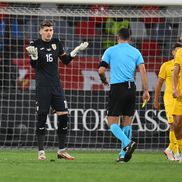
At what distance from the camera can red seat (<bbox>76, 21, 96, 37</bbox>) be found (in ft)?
58.0

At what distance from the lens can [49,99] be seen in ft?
43.1

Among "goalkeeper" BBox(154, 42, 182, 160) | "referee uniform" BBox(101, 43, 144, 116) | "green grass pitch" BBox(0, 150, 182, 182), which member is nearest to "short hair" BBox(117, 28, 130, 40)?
"referee uniform" BBox(101, 43, 144, 116)

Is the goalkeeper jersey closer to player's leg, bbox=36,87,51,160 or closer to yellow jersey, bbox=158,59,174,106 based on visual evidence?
player's leg, bbox=36,87,51,160

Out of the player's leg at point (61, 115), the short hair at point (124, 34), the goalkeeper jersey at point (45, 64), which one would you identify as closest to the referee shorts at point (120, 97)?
the short hair at point (124, 34)

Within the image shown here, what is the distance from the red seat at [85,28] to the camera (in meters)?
17.7

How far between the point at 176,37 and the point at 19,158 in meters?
5.40

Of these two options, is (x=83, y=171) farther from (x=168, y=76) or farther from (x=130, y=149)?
(x=168, y=76)

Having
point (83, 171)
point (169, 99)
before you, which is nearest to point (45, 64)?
point (169, 99)

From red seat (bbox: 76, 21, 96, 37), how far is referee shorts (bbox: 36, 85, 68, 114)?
4.60m

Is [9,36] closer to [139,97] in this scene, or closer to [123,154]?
[139,97]

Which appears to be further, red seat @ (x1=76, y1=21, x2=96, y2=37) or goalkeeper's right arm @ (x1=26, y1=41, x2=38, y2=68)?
red seat @ (x1=76, y1=21, x2=96, y2=37)

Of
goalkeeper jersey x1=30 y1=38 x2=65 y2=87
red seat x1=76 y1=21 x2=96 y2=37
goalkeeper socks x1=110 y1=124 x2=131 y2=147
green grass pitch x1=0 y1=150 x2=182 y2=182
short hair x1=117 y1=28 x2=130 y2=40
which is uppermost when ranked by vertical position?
red seat x1=76 y1=21 x2=96 y2=37

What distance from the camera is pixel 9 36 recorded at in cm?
1739

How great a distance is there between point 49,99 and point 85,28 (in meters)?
4.84
